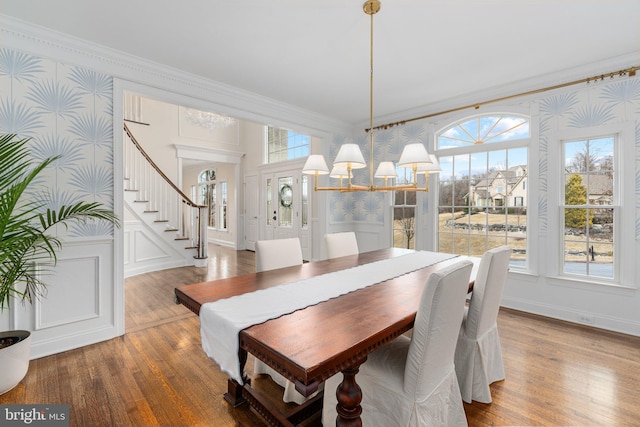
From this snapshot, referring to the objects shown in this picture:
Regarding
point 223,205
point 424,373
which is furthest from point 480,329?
point 223,205

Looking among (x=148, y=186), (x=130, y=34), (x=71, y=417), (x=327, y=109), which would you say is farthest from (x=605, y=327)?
(x=148, y=186)

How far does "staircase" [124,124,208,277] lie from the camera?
5.13 metres

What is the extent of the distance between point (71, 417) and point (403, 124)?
184 inches

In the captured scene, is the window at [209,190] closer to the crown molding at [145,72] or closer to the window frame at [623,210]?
the crown molding at [145,72]

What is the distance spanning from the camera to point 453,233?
4012mm

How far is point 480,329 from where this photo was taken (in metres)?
1.84

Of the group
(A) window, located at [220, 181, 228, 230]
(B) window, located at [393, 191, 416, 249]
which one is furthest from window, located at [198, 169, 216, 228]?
(B) window, located at [393, 191, 416, 249]

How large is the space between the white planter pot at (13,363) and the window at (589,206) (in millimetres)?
4917

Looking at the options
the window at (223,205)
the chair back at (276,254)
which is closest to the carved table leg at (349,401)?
the chair back at (276,254)

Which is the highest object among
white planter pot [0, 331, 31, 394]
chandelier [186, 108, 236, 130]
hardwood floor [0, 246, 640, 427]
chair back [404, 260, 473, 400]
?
chandelier [186, 108, 236, 130]

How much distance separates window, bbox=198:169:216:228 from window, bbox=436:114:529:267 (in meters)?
6.63

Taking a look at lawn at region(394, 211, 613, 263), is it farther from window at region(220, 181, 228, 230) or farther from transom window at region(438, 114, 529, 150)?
window at region(220, 181, 228, 230)

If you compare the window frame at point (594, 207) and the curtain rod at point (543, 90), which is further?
the window frame at point (594, 207)

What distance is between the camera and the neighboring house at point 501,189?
137 inches
